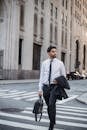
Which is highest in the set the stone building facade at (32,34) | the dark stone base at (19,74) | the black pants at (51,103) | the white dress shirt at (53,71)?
the stone building facade at (32,34)

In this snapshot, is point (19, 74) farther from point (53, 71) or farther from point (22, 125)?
point (53, 71)

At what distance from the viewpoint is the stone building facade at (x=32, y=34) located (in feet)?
156

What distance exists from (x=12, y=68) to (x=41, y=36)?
12.7 metres

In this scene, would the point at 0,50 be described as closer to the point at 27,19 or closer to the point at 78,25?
the point at 27,19

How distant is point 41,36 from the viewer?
58.5 m

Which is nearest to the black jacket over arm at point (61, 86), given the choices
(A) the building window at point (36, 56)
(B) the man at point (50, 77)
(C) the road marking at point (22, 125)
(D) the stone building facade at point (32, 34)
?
(B) the man at point (50, 77)

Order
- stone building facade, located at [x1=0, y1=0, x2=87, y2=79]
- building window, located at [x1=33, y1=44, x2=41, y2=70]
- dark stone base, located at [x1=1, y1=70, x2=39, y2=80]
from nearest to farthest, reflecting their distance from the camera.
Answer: dark stone base, located at [x1=1, y1=70, x2=39, y2=80]
stone building facade, located at [x1=0, y1=0, x2=87, y2=79]
building window, located at [x1=33, y1=44, x2=41, y2=70]

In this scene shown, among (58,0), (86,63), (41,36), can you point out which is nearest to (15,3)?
(41,36)

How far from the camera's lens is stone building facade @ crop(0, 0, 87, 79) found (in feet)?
156

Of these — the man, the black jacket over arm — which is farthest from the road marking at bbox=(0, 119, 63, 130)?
the black jacket over arm

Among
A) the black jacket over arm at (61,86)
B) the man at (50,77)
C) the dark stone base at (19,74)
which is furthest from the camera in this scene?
the dark stone base at (19,74)

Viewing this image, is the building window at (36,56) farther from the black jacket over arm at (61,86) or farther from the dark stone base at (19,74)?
the black jacket over arm at (61,86)

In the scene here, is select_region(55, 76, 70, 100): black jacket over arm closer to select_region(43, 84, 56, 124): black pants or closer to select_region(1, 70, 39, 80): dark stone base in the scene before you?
select_region(43, 84, 56, 124): black pants

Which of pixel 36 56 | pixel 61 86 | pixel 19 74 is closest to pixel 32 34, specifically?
pixel 36 56
